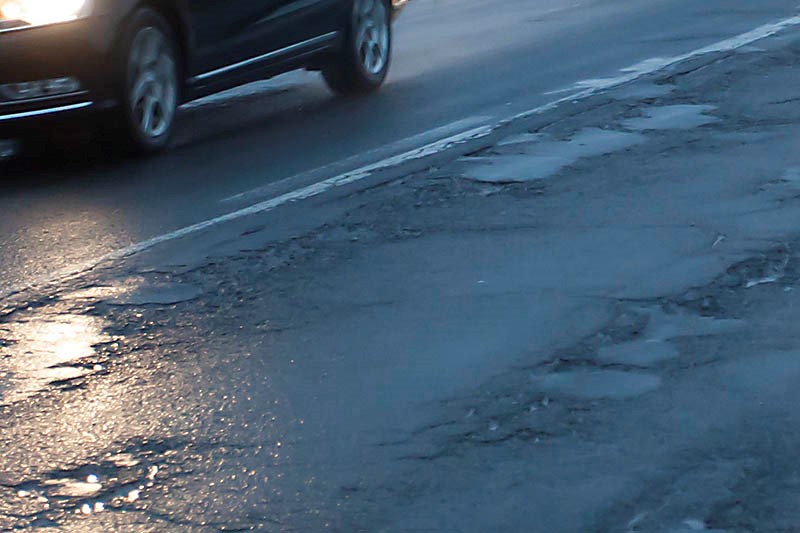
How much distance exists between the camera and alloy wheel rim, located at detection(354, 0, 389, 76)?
1009 centimetres

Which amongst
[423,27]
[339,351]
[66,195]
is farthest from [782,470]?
[423,27]

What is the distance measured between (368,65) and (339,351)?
5721 millimetres

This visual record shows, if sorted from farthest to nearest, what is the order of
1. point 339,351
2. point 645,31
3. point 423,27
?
point 423,27 < point 645,31 < point 339,351

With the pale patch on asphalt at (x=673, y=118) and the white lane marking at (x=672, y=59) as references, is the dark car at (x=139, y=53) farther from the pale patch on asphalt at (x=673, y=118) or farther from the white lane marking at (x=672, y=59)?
the pale patch on asphalt at (x=673, y=118)

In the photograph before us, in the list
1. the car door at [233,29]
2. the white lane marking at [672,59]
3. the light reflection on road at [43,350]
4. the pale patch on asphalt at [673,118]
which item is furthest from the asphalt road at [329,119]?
the pale patch on asphalt at [673,118]

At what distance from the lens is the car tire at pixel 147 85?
7.80 metres

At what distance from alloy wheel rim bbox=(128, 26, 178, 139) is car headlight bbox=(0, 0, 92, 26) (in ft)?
1.33

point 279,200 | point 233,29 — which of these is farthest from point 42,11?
point 279,200

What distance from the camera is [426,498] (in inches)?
141

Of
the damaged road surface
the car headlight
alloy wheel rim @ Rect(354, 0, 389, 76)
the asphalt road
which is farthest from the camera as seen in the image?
alloy wheel rim @ Rect(354, 0, 389, 76)

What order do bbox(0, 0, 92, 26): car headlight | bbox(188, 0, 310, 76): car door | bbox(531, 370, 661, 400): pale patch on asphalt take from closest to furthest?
1. bbox(531, 370, 661, 400): pale patch on asphalt
2. bbox(0, 0, 92, 26): car headlight
3. bbox(188, 0, 310, 76): car door

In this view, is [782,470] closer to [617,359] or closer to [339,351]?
[617,359]

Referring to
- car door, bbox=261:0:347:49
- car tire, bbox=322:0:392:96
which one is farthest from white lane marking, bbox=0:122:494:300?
car tire, bbox=322:0:392:96

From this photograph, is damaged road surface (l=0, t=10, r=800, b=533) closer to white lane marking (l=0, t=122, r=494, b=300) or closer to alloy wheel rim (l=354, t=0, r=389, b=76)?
white lane marking (l=0, t=122, r=494, b=300)
